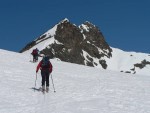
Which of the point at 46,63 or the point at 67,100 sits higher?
the point at 46,63

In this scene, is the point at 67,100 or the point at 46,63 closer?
the point at 67,100

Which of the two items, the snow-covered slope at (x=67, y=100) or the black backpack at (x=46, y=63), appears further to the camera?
the black backpack at (x=46, y=63)

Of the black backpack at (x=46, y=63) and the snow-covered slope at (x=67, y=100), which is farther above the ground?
the black backpack at (x=46, y=63)

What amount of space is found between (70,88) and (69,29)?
173m

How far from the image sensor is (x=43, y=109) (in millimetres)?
16469

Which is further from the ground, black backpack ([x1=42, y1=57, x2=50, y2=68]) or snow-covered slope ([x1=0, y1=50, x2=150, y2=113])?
black backpack ([x1=42, y1=57, x2=50, y2=68])

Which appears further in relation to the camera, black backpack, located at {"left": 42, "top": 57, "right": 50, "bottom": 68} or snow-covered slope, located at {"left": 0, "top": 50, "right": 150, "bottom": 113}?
black backpack, located at {"left": 42, "top": 57, "right": 50, "bottom": 68}

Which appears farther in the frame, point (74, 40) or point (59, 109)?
point (74, 40)

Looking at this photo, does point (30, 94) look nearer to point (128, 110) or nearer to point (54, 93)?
point (54, 93)

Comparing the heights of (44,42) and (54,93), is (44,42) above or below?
above

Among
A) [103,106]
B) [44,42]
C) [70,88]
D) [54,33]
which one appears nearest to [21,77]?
[70,88]

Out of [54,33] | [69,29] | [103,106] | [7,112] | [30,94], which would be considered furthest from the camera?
[69,29]

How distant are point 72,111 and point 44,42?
155679 mm

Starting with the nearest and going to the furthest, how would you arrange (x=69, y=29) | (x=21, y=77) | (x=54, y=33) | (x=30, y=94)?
(x=30, y=94) < (x=21, y=77) < (x=54, y=33) < (x=69, y=29)
